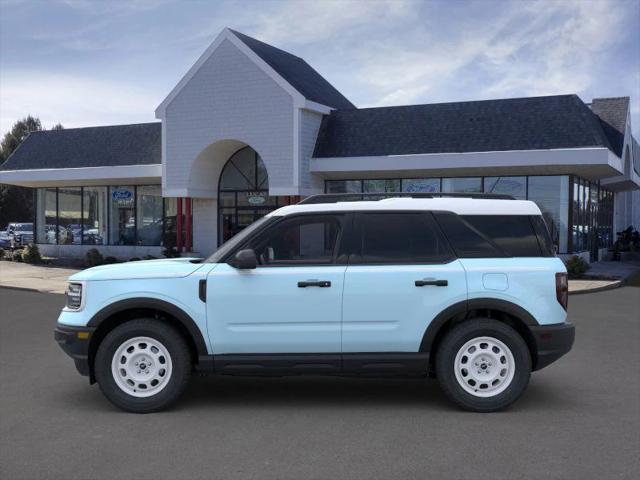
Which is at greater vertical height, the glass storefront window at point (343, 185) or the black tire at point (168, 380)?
the glass storefront window at point (343, 185)

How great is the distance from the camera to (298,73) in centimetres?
2614

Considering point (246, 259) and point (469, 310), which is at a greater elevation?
point (246, 259)

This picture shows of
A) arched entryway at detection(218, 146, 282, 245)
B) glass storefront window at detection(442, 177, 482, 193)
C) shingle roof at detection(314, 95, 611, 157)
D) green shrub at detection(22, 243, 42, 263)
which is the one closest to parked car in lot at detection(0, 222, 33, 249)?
green shrub at detection(22, 243, 42, 263)

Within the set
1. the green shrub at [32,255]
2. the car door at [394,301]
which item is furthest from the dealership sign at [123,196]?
the car door at [394,301]

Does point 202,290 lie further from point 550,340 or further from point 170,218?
point 170,218

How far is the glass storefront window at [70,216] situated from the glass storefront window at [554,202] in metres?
19.4

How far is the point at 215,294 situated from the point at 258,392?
1378mm

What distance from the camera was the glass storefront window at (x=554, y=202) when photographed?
A: 2247 centimetres

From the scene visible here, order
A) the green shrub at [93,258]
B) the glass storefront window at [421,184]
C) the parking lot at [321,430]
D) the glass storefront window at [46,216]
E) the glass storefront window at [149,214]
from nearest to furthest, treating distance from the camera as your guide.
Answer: the parking lot at [321,430] → the glass storefront window at [421,184] → the green shrub at [93,258] → the glass storefront window at [149,214] → the glass storefront window at [46,216]

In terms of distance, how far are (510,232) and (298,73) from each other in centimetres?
2106

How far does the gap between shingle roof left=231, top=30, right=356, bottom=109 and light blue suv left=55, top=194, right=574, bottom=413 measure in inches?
680

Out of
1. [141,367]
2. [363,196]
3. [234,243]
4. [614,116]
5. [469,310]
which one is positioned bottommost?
[141,367]

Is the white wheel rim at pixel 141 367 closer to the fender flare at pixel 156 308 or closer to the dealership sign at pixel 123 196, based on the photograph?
the fender flare at pixel 156 308

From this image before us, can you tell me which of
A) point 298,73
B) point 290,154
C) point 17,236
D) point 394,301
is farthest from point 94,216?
point 394,301
